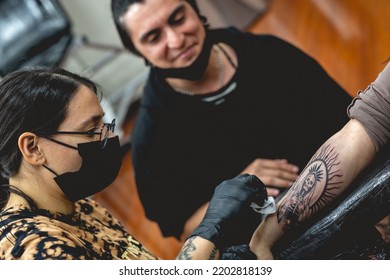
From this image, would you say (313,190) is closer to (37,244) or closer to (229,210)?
(229,210)

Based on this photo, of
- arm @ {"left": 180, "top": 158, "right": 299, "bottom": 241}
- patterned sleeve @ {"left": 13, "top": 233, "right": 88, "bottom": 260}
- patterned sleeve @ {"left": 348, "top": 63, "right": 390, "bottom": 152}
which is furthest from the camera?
arm @ {"left": 180, "top": 158, "right": 299, "bottom": 241}

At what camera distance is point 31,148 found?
3.73 ft

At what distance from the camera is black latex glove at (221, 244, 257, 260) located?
103 centimetres

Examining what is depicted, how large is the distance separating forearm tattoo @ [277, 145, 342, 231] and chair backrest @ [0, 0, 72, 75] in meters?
2.47

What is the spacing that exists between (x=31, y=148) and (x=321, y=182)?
27.3 inches

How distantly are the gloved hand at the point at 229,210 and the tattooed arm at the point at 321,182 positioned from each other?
0.07 meters

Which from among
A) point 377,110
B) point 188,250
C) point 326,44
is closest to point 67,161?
point 188,250

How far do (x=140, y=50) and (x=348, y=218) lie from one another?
36.2 inches

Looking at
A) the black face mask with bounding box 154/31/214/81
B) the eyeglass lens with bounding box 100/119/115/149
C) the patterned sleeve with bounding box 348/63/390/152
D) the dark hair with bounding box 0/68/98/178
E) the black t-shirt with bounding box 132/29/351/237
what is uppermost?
the dark hair with bounding box 0/68/98/178

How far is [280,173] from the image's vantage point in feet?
5.05

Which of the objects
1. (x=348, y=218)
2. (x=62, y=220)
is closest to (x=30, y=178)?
(x=62, y=220)

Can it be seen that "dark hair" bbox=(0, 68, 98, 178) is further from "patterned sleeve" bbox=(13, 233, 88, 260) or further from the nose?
the nose

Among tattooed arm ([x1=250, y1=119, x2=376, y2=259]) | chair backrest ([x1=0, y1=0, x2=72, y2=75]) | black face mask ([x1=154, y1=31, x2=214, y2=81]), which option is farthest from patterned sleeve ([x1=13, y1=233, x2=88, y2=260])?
chair backrest ([x1=0, y1=0, x2=72, y2=75])

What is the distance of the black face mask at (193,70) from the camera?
1593mm
